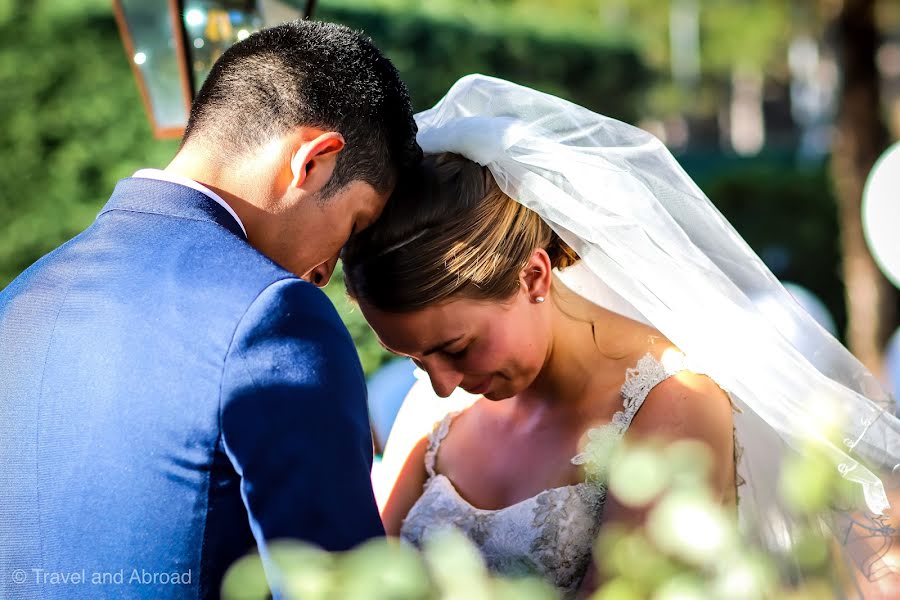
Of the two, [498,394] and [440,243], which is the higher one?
[440,243]

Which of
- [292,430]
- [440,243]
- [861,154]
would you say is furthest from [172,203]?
[861,154]

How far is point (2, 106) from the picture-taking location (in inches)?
226

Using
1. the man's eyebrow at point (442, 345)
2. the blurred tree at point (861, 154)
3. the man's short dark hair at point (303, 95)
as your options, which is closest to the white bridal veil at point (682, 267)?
the man's eyebrow at point (442, 345)

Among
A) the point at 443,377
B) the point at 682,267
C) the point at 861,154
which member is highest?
the point at 682,267

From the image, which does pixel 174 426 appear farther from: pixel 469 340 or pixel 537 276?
pixel 537 276

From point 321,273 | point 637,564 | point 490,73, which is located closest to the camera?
point 637,564

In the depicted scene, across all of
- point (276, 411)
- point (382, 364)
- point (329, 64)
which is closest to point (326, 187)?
point (329, 64)

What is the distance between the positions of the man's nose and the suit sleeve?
0.54 m

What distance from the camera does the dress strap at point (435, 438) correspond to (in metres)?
2.87

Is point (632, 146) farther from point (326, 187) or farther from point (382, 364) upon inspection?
point (382, 364)

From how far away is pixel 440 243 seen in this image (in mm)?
2410

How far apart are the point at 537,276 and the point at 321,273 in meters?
0.68

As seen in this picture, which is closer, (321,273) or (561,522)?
(321,273)

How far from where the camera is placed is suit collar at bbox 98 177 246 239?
1707 millimetres
